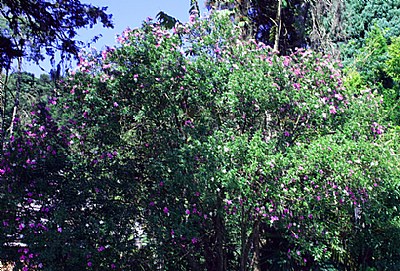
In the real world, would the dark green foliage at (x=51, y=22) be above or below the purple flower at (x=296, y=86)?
above

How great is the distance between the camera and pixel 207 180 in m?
3.96

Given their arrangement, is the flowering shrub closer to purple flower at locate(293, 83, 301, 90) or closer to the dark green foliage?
purple flower at locate(293, 83, 301, 90)

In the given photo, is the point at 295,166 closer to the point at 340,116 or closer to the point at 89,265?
the point at 340,116

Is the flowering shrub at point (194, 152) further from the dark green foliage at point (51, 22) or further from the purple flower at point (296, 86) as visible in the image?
the dark green foliage at point (51, 22)

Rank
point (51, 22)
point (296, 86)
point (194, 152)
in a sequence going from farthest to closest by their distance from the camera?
1. point (51, 22)
2. point (296, 86)
3. point (194, 152)

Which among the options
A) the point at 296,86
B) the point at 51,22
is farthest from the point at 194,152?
the point at 51,22

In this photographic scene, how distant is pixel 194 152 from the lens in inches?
162

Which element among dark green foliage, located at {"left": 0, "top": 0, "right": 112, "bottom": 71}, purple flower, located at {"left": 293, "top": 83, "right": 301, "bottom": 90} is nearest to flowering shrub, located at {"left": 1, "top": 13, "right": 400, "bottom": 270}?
purple flower, located at {"left": 293, "top": 83, "right": 301, "bottom": 90}

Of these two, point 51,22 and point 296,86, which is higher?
point 51,22

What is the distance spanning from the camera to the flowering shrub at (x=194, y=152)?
4.03 metres

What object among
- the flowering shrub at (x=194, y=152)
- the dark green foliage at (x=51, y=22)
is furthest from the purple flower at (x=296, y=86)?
the dark green foliage at (x=51, y=22)

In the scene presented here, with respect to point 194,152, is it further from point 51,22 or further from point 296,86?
point 51,22

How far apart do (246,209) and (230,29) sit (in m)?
1.96

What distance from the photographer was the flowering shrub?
4031mm
